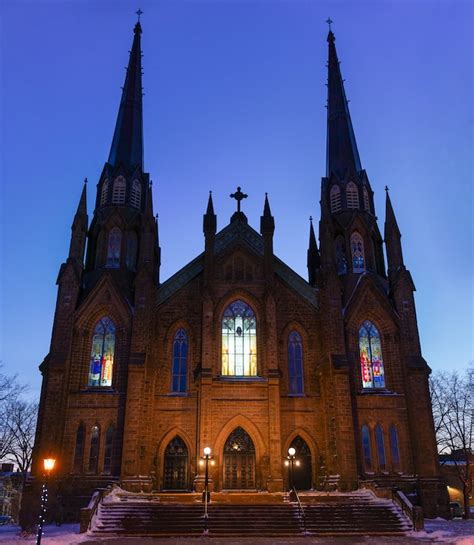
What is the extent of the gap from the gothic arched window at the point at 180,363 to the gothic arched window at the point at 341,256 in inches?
408

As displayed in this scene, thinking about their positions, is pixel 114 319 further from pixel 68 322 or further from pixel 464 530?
pixel 464 530

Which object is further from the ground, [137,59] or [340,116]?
[137,59]

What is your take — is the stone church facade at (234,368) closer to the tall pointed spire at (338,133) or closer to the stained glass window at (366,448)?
the stained glass window at (366,448)

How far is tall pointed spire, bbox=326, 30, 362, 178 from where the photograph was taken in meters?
37.2

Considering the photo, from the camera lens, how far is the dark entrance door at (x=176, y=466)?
27000mm

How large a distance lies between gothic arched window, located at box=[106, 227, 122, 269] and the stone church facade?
0.07m

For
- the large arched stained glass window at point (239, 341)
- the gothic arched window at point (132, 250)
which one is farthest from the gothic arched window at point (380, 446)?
the gothic arched window at point (132, 250)

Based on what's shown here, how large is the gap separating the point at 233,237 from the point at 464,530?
18.7 m

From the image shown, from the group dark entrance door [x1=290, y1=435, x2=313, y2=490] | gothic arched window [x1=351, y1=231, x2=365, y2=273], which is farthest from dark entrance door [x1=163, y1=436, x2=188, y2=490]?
gothic arched window [x1=351, y1=231, x2=365, y2=273]

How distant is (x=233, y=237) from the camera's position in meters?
32.4

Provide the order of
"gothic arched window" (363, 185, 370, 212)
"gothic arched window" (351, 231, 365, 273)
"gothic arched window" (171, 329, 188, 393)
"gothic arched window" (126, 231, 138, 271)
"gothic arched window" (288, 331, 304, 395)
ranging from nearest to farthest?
"gothic arched window" (171, 329, 188, 393) < "gothic arched window" (288, 331, 304, 395) < "gothic arched window" (126, 231, 138, 271) < "gothic arched window" (351, 231, 365, 273) < "gothic arched window" (363, 185, 370, 212)

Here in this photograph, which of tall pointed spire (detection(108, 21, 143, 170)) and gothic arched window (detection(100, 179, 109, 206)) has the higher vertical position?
tall pointed spire (detection(108, 21, 143, 170))

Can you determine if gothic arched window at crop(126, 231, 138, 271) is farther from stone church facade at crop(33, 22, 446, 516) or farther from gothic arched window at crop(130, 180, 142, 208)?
gothic arched window at crop(130, 180, 142, 208)

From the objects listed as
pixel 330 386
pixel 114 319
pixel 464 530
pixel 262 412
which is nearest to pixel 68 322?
pixel 114 319
